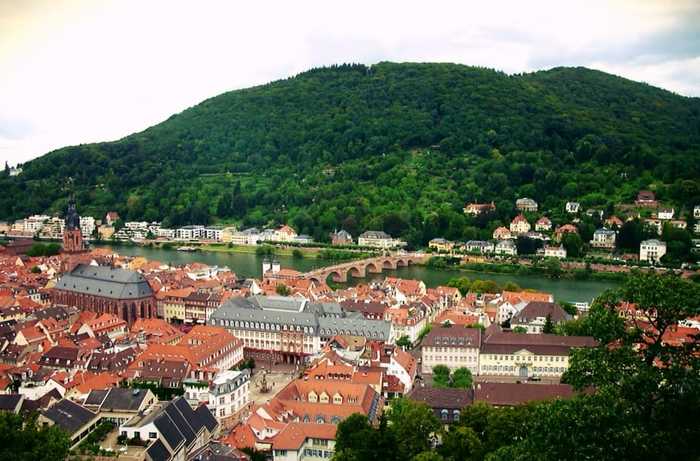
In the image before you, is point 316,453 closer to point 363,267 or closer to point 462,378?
point 462,378

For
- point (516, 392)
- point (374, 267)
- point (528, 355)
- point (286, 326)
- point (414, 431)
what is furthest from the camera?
point (374, 267)

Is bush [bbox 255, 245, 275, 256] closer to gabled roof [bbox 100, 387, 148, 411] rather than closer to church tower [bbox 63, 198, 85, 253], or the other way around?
church tower [bbox 63, 198, 85, 253]

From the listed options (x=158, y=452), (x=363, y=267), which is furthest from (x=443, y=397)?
(x=363, y=267)

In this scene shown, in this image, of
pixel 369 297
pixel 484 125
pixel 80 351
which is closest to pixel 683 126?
pixel 484 125

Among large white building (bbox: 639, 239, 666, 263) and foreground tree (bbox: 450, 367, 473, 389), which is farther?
large white building (bbox: 639, 239, 666, 263)

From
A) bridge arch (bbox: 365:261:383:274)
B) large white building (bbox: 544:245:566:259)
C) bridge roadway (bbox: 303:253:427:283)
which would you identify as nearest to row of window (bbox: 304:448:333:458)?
bridge roadway (bbox: 303:253:427:283)

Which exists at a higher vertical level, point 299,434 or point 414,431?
point 414,431

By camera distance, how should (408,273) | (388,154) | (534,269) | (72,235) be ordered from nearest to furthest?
(72,235) < (534,269) < (408,273) < (388,154)
